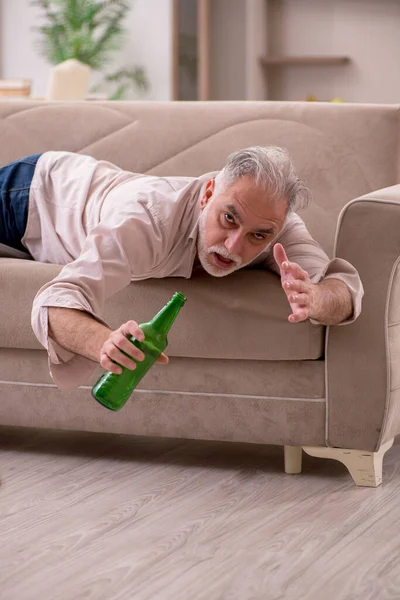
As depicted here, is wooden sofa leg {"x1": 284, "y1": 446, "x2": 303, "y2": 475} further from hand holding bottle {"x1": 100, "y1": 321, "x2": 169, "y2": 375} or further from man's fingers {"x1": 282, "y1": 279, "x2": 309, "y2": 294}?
hand holding bottle {"x1": 100, "y1": 321, "x2": 169, "y2": 375}

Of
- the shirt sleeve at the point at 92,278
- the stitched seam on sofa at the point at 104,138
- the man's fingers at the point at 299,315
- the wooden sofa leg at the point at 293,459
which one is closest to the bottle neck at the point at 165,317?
the shirt sleeve at the point at 92,278

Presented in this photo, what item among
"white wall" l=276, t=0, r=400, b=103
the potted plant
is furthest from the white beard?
the potted plant

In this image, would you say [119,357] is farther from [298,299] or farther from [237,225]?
[237,225]

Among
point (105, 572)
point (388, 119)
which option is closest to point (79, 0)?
point (388, 119)

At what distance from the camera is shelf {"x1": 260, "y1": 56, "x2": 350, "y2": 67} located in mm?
6723

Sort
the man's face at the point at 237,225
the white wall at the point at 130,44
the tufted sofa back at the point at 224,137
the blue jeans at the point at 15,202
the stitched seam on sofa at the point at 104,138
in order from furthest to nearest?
the white wall at the point at 130,44 < the stitched seam on sofa at the point at 104,138 < the tufted sofa back at the point at 224,137 < the blue jeans at the point at 15,202 < the man's face at the point at 237,225

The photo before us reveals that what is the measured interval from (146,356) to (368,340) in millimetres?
639

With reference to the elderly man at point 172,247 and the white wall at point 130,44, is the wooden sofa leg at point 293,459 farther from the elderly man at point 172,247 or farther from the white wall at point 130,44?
the white wall at point 130,44

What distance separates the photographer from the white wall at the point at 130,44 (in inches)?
272

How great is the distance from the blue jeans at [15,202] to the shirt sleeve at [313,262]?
30.1 inches

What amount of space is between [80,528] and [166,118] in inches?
58.4

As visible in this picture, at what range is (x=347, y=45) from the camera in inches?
266

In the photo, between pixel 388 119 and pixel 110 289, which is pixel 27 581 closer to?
pixel 110 289

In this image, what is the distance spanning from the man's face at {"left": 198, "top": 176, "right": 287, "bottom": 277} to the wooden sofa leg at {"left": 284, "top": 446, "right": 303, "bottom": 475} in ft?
1.56
